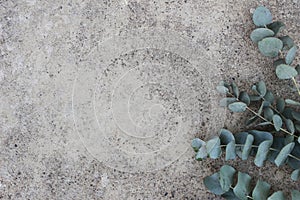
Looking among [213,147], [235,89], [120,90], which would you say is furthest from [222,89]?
[120,90]

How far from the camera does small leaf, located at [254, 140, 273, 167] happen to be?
1144 mm

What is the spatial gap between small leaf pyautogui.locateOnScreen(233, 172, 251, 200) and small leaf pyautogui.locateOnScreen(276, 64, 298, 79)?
241 millimetres

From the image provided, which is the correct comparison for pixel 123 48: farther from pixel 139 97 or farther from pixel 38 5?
pixel 38 5

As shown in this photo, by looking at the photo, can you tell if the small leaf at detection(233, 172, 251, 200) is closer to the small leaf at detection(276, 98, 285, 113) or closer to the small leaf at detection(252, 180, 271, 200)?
the small leaf at detection(252, 180, 271, 200)

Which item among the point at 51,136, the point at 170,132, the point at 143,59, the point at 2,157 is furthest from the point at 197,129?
the point at 2,157

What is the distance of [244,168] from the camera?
1.24m

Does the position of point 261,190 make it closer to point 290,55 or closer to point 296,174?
point 296,174

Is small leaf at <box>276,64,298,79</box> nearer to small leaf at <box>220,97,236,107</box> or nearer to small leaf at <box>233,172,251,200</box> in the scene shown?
small leaf at <box>220,97,236,107</box>

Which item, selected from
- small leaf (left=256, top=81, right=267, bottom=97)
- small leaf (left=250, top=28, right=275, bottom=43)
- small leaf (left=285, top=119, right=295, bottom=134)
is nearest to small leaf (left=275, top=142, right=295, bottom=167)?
small leaf (left=285, top=119, right=295, bottom=134)

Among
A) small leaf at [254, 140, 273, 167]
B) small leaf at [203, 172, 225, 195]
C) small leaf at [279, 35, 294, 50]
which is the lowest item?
small leaf at [203, 172, 225, 195]

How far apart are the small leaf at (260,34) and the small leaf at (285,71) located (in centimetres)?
8

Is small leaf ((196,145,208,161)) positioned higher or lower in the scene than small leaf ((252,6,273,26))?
lower

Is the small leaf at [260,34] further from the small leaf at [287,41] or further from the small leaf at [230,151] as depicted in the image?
the small leaf at [230,151]

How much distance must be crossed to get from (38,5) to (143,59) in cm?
28
